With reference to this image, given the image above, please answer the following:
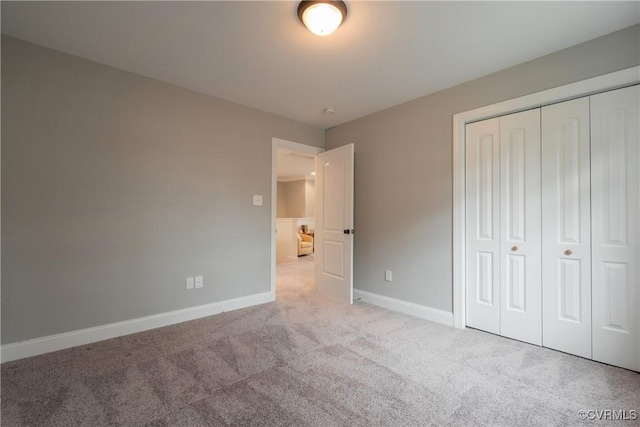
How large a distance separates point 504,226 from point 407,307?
1355 millimetres

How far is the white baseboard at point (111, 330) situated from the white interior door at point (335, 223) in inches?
43.8

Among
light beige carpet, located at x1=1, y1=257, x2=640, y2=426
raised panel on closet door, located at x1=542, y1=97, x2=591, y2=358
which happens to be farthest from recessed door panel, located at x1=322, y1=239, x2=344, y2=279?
raised panel on closet door, located at x1=542, y1=97, x2=591, y2=358

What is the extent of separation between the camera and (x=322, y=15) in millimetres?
1781

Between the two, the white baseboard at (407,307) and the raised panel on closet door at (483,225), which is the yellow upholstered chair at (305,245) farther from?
the raised panel on closet door at (483,225)

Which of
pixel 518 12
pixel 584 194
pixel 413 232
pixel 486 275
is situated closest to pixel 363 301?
pixel 413 232

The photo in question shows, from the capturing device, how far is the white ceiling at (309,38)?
184cm

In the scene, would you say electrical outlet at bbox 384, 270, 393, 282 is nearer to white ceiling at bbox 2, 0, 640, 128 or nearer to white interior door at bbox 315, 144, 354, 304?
white interior door at bbox 315, 144, 354, 304

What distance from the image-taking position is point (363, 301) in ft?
12.3

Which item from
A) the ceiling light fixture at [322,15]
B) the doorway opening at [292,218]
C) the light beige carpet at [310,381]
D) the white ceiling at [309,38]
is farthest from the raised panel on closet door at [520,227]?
the doorway opening at [292,218]

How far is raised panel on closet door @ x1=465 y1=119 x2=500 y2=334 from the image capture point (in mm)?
2648

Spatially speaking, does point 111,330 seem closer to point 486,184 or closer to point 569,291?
point 486,184

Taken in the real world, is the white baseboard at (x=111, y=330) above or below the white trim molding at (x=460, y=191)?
below

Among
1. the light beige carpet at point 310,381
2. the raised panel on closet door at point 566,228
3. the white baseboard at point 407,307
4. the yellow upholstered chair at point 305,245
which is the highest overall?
the raised panel on closet door at point 566,228

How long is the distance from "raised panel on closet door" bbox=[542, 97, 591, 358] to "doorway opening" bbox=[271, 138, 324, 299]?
2806 millimetres
